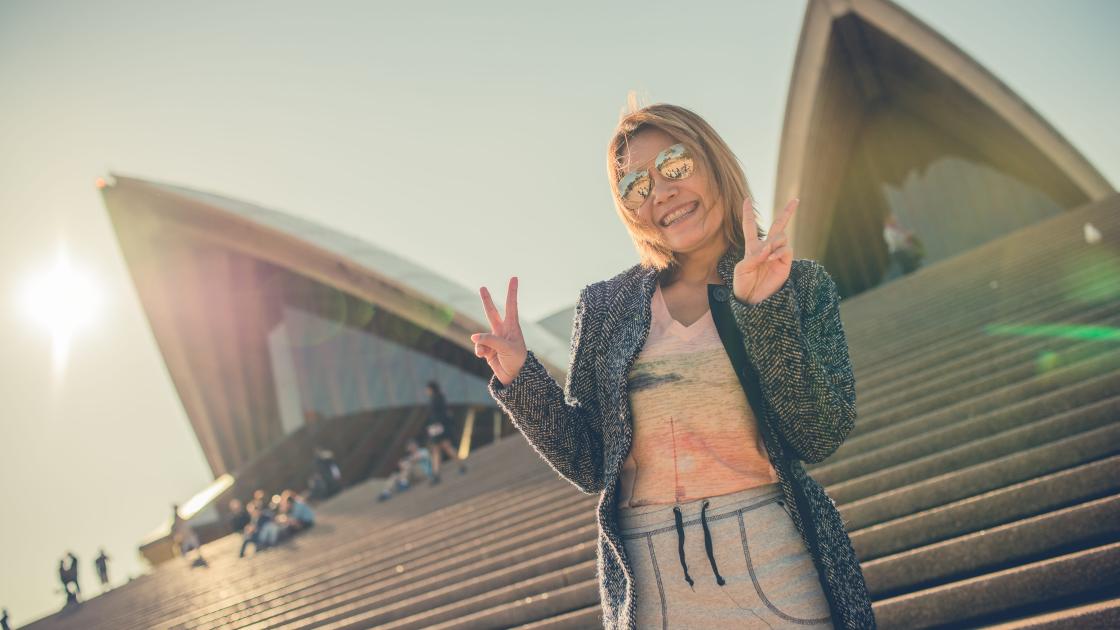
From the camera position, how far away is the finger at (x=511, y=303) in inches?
56.3

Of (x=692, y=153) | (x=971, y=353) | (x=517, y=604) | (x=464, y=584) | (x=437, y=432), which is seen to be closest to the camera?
(x=692, y=153)

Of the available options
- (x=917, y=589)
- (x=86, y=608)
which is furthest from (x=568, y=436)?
(x=86, y=608)

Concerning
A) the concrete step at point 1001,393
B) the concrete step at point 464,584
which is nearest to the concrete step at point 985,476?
the concrete step at point 1001,393

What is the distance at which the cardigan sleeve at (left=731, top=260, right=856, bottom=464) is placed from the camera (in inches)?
44.9

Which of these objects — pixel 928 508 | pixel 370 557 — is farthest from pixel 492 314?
pixel 370 557

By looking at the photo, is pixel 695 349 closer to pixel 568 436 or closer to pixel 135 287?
pixel 568 436

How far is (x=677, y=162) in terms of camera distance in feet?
4.35

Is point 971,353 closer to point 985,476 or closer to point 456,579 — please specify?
point 985,476

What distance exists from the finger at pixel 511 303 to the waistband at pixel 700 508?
0.44m

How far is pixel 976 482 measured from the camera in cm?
288

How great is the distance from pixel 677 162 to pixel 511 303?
0.42 meters

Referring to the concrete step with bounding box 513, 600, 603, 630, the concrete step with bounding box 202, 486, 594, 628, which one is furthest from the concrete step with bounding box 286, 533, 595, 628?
the concrete step with bounding box 513, 600, 603, 630

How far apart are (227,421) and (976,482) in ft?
71.7

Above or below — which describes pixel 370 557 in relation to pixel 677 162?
below
